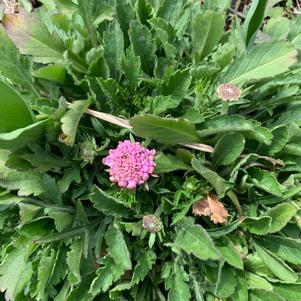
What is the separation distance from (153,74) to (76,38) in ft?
0.90

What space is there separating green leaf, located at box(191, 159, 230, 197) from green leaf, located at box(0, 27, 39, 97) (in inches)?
22.4

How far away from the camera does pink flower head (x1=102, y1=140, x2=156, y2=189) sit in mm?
1406

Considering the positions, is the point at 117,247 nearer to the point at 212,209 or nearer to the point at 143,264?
the point at 143,264

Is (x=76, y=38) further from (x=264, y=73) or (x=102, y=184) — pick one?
(x=264, y=73)

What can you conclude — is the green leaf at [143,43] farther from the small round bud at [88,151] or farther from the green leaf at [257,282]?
the green leaf at [257,282]

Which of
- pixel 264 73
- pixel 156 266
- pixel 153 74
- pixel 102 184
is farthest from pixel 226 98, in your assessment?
pixel 156 266

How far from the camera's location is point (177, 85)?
1552 millimetres

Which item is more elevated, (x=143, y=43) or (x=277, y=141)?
(x=143, y=43)

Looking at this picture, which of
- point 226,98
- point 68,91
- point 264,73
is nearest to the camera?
point 226,98

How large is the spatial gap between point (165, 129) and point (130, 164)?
0.45 ft

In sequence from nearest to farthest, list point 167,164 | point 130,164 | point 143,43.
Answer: point 130,164
point 167,164
point 143,43

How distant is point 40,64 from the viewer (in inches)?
69.1

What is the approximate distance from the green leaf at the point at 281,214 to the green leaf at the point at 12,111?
0.75 metres

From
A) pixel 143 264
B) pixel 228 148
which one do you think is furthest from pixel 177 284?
pixel 228 148
